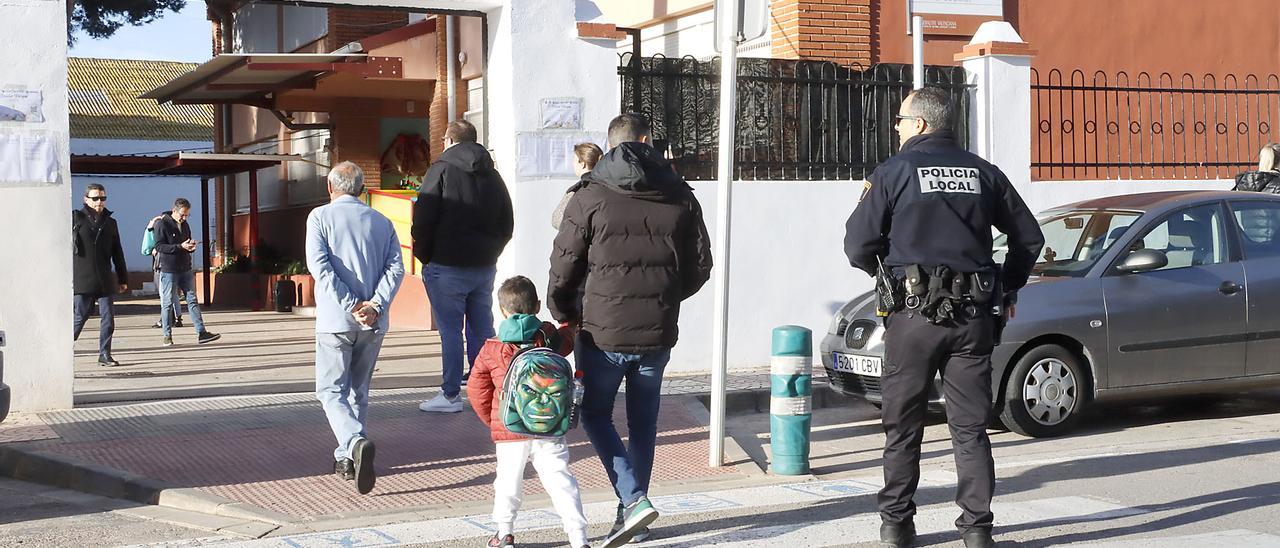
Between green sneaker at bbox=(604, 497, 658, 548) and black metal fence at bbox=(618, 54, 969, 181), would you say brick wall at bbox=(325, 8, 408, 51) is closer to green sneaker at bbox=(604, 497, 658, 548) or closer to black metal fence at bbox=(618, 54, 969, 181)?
black metal fence at bbox=(618, 54, 969, 181)

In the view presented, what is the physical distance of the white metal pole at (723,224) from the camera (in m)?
8.08

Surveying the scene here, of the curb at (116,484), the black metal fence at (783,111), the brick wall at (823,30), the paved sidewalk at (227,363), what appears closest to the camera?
the curb at (116,484)

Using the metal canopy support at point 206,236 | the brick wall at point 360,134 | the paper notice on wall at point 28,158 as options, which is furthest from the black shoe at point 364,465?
the metal canopy support at point 206,236

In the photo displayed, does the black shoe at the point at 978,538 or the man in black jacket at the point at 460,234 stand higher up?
the man in black jacket at the point at 460,234

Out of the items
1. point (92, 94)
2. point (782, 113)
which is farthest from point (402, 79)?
point (92, 94)

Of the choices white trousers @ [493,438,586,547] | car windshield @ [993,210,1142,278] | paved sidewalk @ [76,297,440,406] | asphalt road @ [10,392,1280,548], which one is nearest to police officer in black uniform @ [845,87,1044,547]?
asphalt road @ [10,392,1280,548]

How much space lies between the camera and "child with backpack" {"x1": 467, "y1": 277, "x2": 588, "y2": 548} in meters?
5.71

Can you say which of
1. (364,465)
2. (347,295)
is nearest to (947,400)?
(364,465)

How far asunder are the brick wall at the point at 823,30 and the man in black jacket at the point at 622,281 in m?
9.84

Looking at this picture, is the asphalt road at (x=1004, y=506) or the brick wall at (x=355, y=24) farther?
the brick wall at (x=355, y=24)

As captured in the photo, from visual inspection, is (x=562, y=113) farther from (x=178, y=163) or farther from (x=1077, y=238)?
(x=178, y=163)

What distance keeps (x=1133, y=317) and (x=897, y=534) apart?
4.08 metres

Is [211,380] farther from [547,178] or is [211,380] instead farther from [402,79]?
[402,79]

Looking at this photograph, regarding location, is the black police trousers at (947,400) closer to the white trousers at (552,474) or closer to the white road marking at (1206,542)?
the white road marking at (1206,542)
